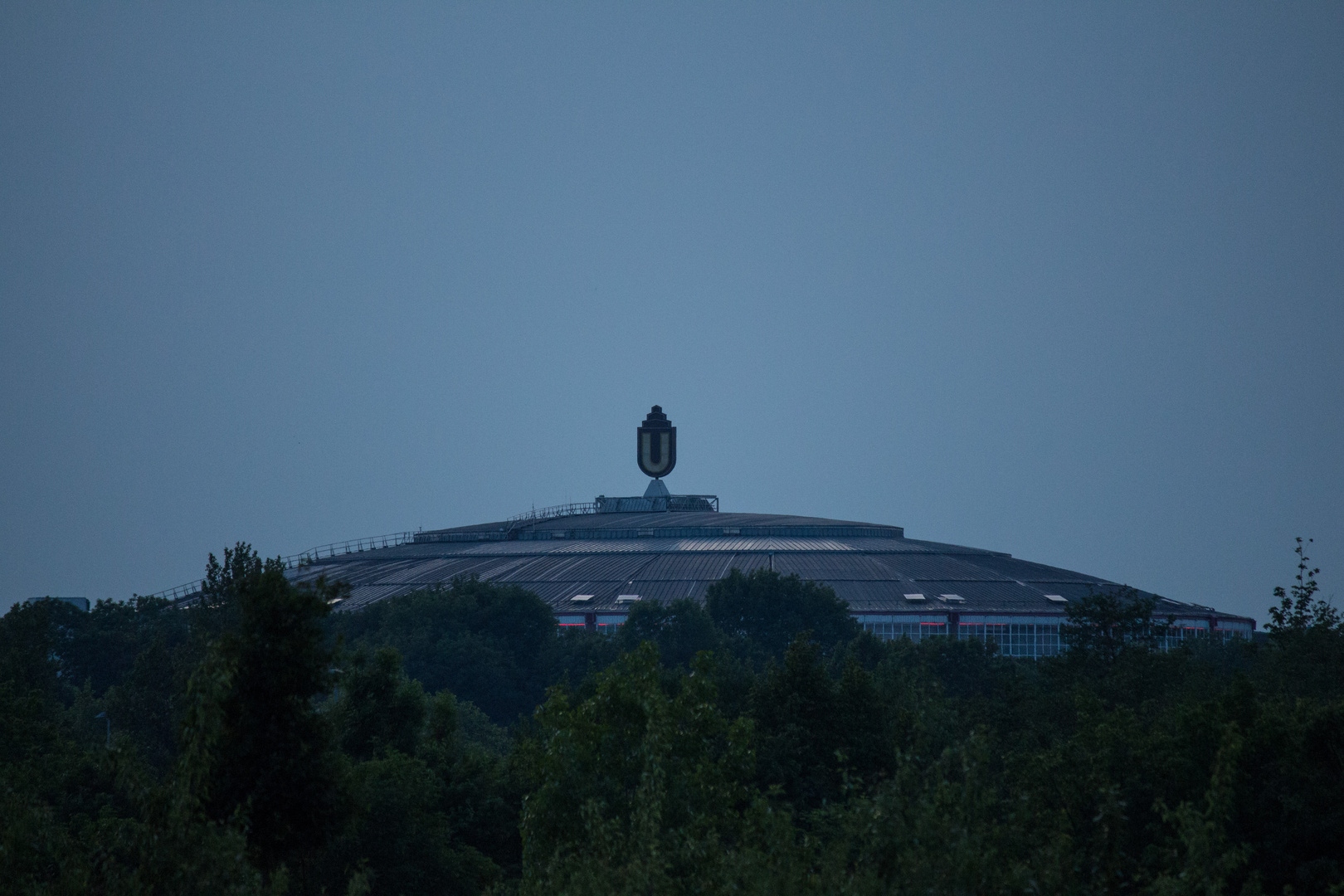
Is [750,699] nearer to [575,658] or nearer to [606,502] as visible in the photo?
[575,658]

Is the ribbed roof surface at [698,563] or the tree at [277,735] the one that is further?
the ribbed roof surface at [698,563]

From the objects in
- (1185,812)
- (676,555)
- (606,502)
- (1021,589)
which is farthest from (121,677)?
(1185,812)

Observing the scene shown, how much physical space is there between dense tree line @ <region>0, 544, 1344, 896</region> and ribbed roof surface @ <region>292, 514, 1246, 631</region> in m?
66.1

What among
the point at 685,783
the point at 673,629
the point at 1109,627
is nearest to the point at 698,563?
the point at 673,629

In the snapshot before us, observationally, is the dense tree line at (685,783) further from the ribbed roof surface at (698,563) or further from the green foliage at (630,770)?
the ribbed roof surface at (698,563)

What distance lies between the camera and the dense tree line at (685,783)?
877 inches

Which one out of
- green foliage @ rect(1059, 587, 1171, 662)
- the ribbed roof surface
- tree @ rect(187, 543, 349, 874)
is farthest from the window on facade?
tree @ rect(187, 543, 349, 874)

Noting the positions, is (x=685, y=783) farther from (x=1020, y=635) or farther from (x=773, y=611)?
(x=1020, y=635)

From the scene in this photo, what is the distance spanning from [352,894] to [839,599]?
351ft

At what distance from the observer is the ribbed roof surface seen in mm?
135250

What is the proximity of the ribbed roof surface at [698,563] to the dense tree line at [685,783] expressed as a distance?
66102mm

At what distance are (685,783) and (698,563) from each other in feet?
369

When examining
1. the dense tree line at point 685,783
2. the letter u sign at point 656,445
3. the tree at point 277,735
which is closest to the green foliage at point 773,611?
the letter u sign at point 656,445

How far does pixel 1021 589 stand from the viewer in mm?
141750
